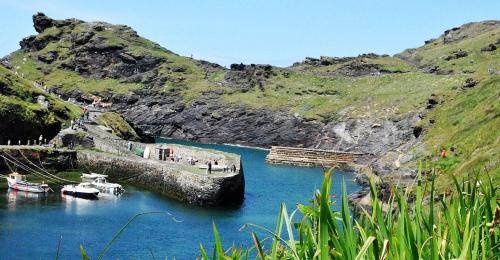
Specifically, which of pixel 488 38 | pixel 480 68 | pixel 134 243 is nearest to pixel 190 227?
pixel 134 243

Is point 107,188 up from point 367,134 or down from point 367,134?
down

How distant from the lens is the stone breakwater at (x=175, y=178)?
5916cm

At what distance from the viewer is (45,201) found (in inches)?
2149

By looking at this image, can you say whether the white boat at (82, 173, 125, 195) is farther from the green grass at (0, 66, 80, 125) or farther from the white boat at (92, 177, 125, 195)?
the green grass at (0, 66, 80, 125)

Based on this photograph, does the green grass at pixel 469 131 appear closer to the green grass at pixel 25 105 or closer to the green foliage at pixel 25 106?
the green foliage at pixel 25 106

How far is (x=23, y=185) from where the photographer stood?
5769cm

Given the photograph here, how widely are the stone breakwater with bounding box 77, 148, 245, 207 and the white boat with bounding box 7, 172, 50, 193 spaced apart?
1143cm

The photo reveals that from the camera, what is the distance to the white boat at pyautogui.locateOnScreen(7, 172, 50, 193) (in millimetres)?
57562

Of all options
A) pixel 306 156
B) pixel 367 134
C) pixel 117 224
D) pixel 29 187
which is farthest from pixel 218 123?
pixel 117 224

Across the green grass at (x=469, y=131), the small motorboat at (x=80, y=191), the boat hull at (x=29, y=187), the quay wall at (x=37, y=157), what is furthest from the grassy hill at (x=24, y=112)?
the green grass at (x=469, y=131)

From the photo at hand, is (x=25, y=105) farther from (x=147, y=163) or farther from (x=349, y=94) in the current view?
(x=349, y=94)

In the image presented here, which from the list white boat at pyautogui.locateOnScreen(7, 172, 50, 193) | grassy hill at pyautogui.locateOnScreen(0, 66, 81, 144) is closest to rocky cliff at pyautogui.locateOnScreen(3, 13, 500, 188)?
grassy hill at pyautogui.locateOnScreen(0, 66, 81, 144)

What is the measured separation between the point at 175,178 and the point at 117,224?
52.0 feet

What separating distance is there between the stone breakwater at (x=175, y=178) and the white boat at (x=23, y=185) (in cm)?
1143
